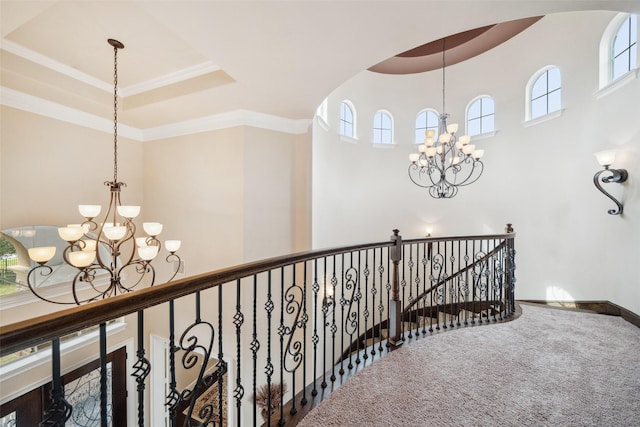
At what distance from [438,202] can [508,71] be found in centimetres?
275

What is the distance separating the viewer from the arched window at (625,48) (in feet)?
10.5

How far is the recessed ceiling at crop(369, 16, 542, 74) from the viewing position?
4.87 meters

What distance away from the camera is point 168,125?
4133 mm

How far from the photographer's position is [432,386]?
1896mm

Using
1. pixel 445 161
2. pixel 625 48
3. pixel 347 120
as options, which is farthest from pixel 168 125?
pixel 625 48

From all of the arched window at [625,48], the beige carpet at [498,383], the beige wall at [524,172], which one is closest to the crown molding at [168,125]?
the beige wall at [524,172]

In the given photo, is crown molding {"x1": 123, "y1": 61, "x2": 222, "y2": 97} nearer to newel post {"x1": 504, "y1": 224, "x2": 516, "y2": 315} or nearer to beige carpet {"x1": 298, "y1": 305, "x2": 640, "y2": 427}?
beige carpet {"x1": 298, "y1": 305, "x2": 640, "y2": 427}

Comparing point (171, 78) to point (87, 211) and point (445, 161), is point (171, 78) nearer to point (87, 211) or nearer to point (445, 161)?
point (87, 211)

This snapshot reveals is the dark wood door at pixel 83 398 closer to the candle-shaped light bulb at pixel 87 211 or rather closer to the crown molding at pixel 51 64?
the candle-shaped light bulb at pixel 87 211

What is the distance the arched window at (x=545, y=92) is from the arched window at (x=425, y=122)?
5.56ft

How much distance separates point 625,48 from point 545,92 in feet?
4.16

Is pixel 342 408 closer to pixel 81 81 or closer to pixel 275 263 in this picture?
pixel 275 263

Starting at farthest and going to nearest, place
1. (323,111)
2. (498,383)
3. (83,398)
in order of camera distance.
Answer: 1. (323,111)
2. (83,398)
3. (498,383)

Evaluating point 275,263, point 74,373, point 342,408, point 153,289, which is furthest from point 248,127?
point 74,373
